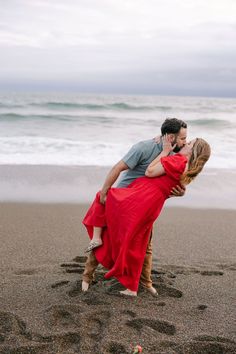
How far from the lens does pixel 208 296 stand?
4535 mm

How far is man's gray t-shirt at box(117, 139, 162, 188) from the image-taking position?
4.23 metres

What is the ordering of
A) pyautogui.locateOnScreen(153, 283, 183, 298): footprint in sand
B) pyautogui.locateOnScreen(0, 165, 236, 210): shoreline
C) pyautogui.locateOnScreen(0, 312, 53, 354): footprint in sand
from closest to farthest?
pyautogui.locateOnScreen(0, 312, 53, 354): footprint in sand
pyautogui.locateOnScreen(153, 283, 183, 298): footprint in sand
pyautogui.locateOnScreen(0, 165, 236, 210): shoreline

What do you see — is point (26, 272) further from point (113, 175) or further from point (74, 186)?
point (74, 186)

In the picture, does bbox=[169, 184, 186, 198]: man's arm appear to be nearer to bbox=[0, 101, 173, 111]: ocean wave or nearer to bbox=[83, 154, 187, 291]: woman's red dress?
bbox=[83, 154, 187, 291]: woman's red dress

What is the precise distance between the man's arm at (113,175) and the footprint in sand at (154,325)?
1160 mm

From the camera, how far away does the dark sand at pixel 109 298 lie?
348 cm

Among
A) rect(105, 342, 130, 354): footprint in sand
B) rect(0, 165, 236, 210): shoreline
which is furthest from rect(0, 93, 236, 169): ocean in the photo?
rect(105, 342, 130, 354): footprint in sand

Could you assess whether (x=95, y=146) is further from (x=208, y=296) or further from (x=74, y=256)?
(x=208, y=296)

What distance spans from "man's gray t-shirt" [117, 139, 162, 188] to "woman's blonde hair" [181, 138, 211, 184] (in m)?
0.37

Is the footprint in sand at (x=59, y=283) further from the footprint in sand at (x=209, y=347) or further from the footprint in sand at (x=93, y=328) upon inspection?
the footprint in sand at (x=209, y=347)

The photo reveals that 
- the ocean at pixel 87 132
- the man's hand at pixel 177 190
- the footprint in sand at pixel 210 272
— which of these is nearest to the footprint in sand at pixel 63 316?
the man's hand at pixel 177 190

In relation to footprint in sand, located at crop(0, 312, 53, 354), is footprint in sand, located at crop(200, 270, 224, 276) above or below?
below

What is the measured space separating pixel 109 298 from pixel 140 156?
1354 millimetres

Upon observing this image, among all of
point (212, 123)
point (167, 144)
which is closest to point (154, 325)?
point (167, 144)
